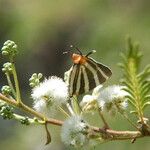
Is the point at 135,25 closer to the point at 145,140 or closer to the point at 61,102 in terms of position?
the point at 145,140

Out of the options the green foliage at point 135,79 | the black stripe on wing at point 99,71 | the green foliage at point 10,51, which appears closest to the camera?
the green foliage at point 135,79

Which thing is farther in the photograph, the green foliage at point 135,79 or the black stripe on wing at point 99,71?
the black stripe on wing at point 99,71

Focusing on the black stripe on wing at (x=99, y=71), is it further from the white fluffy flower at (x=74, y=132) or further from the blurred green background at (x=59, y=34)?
the blurred green background at (x=59, y=34)

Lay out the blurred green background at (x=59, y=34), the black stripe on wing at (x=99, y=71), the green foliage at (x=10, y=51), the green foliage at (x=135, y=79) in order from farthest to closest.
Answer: the blurred green background at (x=59, y=34) → the green foliage at (x=10, y=51) → the black stripe on wing at (x=99, y=71) → the green foliage at (x=135, y=79)

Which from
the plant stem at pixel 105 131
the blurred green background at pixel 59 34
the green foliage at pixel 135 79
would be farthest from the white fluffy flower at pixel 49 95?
the blurred green background at pixel 59 34

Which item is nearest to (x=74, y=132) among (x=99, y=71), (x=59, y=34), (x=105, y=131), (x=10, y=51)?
(x=105, y=131)

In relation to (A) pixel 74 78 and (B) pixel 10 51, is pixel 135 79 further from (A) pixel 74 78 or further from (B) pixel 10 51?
(B) pixel 10 51
